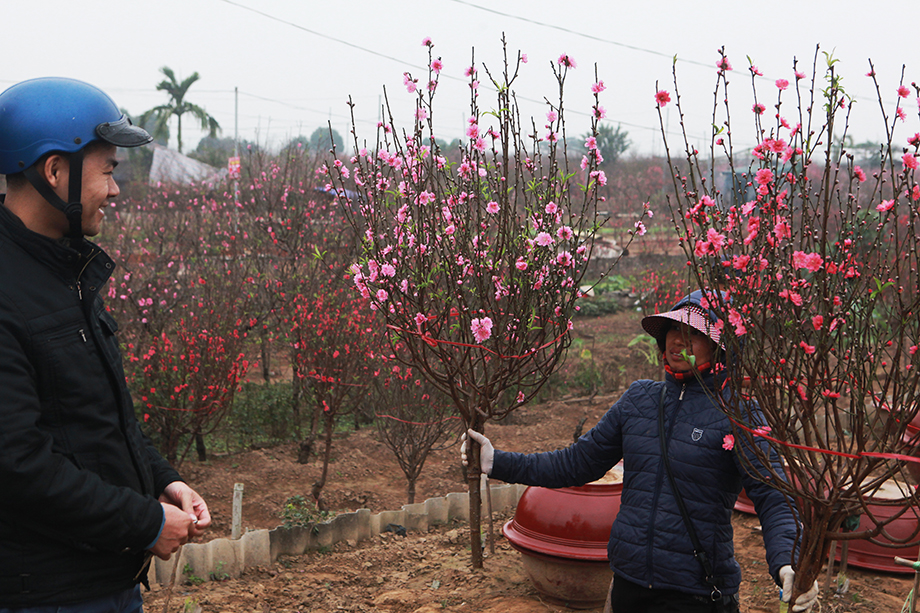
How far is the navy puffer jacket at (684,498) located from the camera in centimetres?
246

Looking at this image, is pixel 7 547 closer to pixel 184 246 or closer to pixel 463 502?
pixel 463 502

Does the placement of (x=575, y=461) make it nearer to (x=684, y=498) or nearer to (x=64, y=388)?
(x=684, y=498)

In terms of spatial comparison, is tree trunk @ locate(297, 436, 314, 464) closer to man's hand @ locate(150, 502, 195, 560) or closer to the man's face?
man's hand @ locate(150, 502, 195, 560)

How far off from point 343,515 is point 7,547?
12.5 ft

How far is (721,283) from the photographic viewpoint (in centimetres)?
242

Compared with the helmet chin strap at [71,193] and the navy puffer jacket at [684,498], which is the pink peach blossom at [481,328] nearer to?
the navy puffer jacket at [684,498]

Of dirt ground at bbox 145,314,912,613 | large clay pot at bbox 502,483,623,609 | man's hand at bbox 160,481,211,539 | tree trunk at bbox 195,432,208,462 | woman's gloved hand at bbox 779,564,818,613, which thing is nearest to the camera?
man's hand at bbox 160,481,211,539

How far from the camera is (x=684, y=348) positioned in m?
2.64

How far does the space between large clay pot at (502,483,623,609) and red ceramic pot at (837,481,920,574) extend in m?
1.84

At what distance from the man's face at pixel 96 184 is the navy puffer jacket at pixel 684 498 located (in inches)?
73.6

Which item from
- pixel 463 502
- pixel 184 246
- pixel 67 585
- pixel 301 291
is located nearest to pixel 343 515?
pixel 463 502

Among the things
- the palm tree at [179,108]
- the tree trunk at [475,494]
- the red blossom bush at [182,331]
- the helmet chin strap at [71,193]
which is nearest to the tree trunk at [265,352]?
the red blossom bush at [182,331]

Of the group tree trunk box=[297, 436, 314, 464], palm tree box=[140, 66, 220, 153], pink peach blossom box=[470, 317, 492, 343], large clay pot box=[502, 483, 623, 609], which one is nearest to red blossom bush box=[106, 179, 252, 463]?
tree trunk box=[297, 436, 314, 464]

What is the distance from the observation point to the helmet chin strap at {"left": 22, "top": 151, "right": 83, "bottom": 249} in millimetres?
1655
